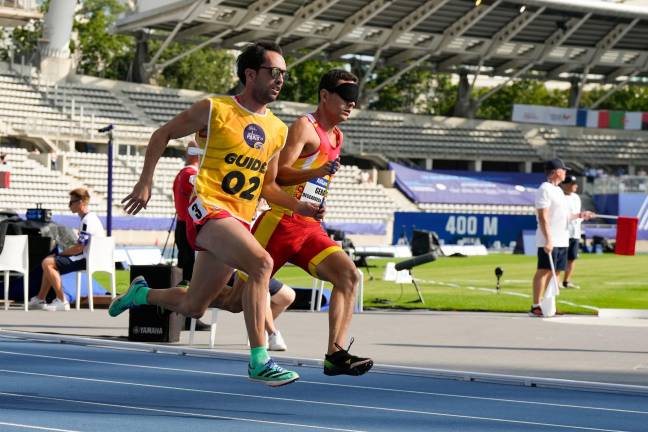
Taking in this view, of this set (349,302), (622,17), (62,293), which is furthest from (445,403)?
(622,17)

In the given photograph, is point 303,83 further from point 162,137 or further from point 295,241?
point 162,137

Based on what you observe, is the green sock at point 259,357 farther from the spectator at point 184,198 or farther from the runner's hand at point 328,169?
the spectator at point 184,198

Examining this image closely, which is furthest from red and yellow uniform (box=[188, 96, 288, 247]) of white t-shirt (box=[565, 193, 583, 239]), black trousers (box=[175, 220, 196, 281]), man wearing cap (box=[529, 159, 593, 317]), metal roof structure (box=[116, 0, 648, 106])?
metal roof structure (box=[116, 0, 648, 106])

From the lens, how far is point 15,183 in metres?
46.3

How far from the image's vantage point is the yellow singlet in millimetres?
7824

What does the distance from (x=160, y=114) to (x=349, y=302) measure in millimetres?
51520

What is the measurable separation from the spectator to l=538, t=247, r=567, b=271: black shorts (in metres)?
4.97

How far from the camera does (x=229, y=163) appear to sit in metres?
7.82

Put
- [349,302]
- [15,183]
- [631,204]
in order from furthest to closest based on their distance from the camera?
[631,204]
[15,183]
[349,302]

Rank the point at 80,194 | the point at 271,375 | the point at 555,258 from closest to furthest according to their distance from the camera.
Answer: the point at 271,375
the point at 80,194
the point at 555,258

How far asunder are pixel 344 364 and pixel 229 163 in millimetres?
1558

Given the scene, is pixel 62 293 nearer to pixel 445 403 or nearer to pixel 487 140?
pixel 445 403

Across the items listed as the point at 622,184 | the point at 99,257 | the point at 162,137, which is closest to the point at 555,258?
the point at 99,257

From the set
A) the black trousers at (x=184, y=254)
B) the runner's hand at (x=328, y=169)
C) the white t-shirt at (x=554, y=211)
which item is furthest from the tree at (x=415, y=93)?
the runner's hand at (x=328, y=169)
